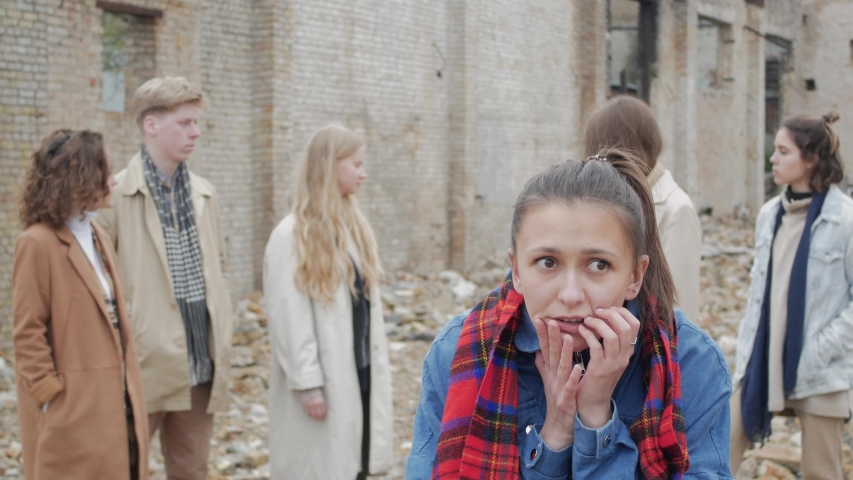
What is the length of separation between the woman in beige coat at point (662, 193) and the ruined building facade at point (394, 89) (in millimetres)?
6242

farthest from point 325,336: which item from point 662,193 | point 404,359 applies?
point 404,359

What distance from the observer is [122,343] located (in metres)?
3.56

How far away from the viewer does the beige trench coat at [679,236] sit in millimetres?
3461

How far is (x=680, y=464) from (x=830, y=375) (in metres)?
2.66

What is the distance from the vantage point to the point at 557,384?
5.51 ft

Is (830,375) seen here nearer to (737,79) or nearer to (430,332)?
(430,332)

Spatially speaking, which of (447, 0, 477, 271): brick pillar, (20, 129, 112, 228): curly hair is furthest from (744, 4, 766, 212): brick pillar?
(20, 129, 112, 228): curly hair

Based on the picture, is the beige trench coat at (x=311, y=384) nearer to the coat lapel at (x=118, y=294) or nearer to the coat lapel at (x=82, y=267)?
the coat lapel at (x=118, y=294)

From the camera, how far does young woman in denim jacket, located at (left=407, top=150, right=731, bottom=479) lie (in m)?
1.67

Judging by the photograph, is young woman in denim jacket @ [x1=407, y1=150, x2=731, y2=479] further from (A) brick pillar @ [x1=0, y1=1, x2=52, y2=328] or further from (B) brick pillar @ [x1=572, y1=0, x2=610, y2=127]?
(B) brick pillar @ [x1=572, y1=0, x2=610, y2=127]

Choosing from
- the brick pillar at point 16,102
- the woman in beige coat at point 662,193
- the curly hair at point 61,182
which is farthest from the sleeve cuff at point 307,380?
the brick pillar at point 16,102

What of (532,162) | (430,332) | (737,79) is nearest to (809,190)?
(430,332)

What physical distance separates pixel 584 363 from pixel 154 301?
2.73 m

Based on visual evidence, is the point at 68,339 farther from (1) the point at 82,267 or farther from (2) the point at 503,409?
(2) the point at 503,409
